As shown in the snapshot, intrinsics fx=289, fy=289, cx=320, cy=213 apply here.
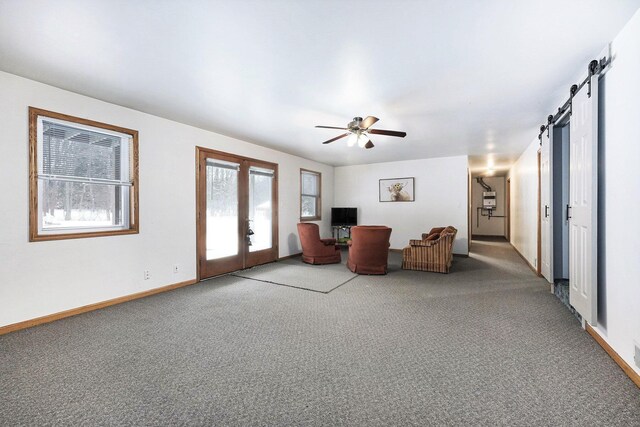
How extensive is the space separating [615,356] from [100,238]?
5098mm

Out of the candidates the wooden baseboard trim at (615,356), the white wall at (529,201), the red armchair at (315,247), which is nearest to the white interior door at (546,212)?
the white wall at (529,201)

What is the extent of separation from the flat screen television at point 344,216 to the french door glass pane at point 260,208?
2.46m

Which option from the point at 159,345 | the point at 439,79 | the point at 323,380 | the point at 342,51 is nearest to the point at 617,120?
the point at 439,79

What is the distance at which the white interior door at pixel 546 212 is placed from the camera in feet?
13.1

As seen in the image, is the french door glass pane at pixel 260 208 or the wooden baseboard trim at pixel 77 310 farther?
A: the french door glass pane at pixel 260 208

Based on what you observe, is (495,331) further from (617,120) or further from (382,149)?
(382,149)

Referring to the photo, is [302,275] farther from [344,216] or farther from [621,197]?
[621,197]

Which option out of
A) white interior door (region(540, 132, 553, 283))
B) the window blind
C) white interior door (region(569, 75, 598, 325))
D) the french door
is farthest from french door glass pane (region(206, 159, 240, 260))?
white interior door (region(540, 132, 553, 283))

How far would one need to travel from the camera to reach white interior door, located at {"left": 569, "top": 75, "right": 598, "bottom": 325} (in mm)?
2383

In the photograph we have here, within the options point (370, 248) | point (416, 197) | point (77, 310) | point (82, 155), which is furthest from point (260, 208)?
point (416, 197)

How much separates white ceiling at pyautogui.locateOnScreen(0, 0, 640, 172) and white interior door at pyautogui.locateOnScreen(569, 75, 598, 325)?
46 centimetres

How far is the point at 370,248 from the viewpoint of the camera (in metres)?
5.00

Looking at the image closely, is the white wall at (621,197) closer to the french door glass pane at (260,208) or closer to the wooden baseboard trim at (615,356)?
the wooden baseboard trim at (615,356)

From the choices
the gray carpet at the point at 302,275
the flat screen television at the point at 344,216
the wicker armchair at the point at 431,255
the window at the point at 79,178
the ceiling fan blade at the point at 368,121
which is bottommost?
the gray carpet at the point at 302,275
